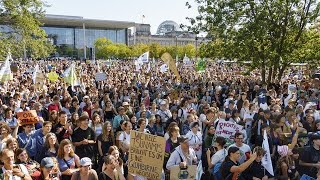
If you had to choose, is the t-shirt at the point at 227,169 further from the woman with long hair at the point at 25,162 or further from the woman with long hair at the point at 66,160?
the woman with long hair at the point at 25,162

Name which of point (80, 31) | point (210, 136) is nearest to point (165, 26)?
point (80, 31)

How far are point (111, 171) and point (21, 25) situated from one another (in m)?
17.5

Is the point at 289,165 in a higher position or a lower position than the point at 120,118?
lower

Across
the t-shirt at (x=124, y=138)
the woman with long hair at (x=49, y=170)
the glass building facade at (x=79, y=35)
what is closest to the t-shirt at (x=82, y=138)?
the t-shirt at (x=124, y=138)

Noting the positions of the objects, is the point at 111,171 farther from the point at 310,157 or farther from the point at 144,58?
the point at 144,58

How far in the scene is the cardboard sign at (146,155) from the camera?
5613 millimetres

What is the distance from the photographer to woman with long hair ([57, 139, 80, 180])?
6.07 meters

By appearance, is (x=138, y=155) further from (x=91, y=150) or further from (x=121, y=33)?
(x=121, y=33)

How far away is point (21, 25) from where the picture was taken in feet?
70.2

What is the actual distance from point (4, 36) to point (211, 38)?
10499mm

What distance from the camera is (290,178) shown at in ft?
24.6

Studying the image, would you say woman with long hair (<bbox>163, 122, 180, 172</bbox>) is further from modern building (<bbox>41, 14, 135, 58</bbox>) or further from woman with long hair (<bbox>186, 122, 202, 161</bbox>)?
modern building (<bbox>41, 14, 135, 58</bbox>)

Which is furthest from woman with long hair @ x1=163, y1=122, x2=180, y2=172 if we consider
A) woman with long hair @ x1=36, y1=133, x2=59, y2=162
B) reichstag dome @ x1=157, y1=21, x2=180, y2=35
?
reichstag dome @ x1=157, y1=21, x2=180, y2=35

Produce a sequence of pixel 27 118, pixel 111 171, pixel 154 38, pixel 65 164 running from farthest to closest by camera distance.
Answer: pixel 154 38 → pixel 27 118 → pixel 65 164 → pixel 111 171
